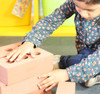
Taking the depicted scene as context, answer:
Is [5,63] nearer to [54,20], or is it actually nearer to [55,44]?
[54,20]

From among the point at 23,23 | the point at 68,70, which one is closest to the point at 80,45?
the point at 68,70

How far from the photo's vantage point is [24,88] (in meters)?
0.77

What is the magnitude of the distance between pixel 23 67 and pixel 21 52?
0.30 feet

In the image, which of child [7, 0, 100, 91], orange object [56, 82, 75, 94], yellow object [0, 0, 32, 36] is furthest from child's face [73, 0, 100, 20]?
yellow object [0, 0, 32, 36]

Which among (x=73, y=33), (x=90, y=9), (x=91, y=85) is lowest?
(x=91, y=85)

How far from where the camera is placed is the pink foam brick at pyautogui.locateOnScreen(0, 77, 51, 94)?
73 cm

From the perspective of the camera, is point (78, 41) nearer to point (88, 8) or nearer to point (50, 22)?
point (50, 22)

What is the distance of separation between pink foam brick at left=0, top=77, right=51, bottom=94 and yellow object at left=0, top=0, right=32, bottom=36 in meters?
0.69

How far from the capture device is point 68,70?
0.86 m

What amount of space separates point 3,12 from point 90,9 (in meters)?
0.91

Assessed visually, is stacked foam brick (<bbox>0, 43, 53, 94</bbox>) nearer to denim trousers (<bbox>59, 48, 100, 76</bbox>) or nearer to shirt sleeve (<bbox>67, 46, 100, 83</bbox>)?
shirt sleeve (<bbox>67, 46, 100, 83</bbox>)

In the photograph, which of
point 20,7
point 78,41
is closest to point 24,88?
point 78,41

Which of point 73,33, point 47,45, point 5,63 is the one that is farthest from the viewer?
point 47,45

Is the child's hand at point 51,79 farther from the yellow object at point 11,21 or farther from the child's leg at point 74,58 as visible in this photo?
the yellow object at point 11,21
